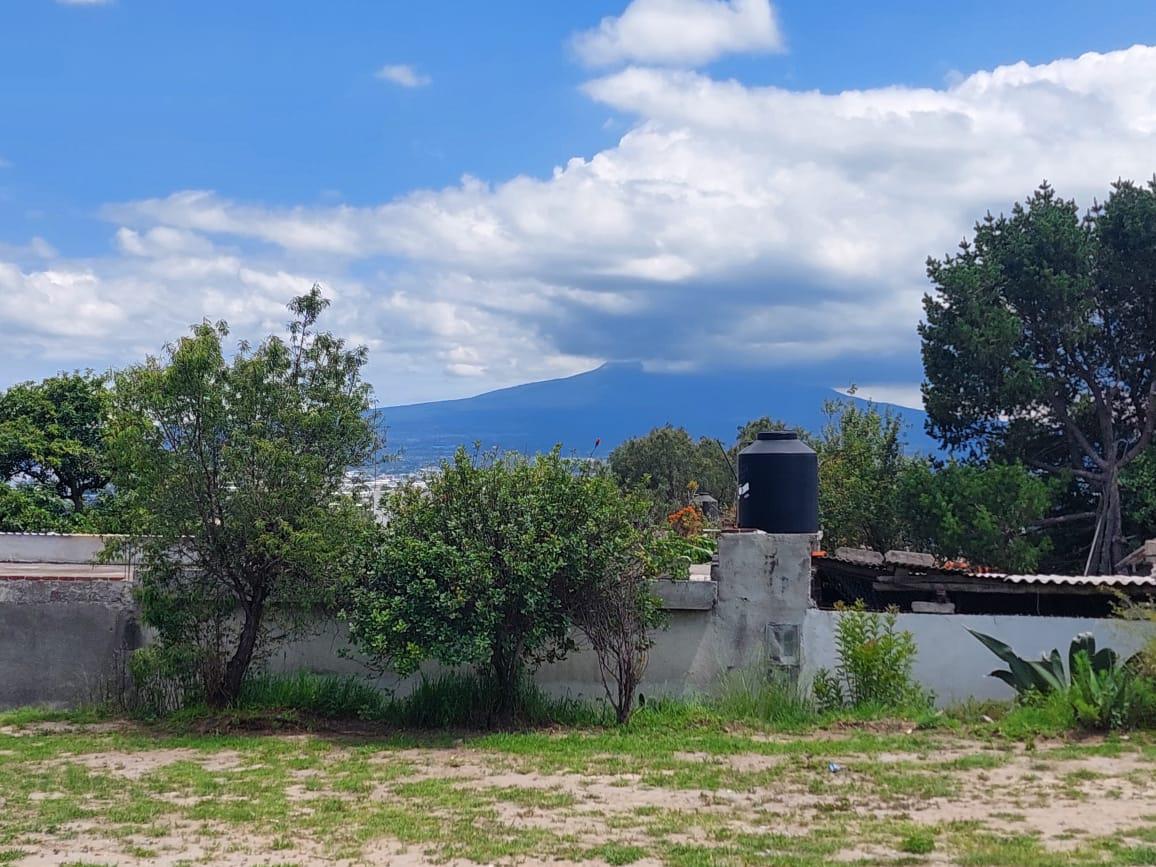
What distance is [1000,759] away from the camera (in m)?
9.54

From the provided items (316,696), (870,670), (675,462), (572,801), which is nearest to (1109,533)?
(870,670)

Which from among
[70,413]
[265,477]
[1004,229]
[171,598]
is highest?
[1004,229]

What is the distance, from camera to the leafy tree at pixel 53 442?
82.4 ft

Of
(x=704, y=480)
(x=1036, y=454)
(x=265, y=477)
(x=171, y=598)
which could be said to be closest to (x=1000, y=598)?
(x=265, y=477)

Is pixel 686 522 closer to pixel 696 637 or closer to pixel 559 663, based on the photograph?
pixel 696 637

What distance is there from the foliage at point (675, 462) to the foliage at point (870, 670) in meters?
33.3

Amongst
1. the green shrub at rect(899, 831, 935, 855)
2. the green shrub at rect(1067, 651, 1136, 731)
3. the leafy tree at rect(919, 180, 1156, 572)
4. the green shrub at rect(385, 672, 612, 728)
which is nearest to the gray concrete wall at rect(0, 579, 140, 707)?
the green shrub at rect(385, 672, 612, 728)

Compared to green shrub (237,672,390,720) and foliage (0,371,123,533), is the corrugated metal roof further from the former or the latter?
foliage (0,371,123,533)

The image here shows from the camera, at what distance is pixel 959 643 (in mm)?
12297

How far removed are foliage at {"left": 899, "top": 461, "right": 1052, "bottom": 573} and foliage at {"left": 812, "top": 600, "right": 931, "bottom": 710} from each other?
45.3ft

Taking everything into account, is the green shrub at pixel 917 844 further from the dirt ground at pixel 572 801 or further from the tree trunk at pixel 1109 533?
the tree trunk at pixel 1109 533

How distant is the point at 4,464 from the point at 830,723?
21.5 m

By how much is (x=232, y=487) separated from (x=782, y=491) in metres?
8.13

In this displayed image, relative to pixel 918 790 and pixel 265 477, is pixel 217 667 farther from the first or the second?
pixel 918 790
